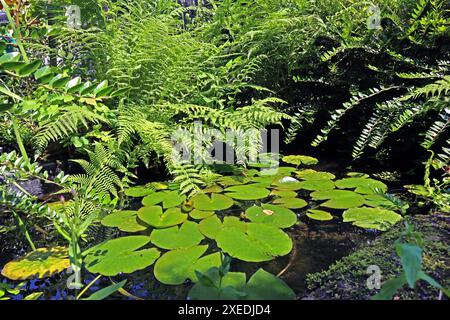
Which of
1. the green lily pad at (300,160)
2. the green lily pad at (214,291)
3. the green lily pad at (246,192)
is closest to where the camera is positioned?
the green lily pad at (214,291)

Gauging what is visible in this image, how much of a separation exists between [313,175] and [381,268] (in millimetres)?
868

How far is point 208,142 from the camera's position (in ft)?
6.04

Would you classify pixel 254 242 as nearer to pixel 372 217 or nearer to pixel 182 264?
pixel 182 264

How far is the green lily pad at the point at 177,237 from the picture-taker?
48.9 inches

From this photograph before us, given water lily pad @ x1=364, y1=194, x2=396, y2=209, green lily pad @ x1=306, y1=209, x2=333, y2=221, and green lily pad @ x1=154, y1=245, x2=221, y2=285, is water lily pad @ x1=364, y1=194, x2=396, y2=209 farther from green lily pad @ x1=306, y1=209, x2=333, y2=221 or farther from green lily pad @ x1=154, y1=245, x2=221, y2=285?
green lily pad @ x1=154, y1=245, x2=221, y2=285

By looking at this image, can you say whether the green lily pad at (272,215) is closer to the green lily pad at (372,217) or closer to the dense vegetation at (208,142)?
the dense vegetation at (208,142)

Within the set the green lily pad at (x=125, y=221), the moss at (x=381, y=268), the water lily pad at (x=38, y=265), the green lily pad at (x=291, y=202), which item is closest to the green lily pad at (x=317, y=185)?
the green lily pad at (x=291, y=202)

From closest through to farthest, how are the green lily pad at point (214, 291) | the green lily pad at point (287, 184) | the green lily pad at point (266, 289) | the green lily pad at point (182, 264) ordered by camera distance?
1. the green lily pad at point (214, 291)
2. the green lily pad at point (266, 289)
3. the green lily pad at point (182, 264)
4. the green lily pad at point (287, 184)

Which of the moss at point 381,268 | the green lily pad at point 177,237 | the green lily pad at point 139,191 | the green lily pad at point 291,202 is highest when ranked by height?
the moss at point 381,268

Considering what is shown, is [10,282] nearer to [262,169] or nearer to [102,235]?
[102,235]

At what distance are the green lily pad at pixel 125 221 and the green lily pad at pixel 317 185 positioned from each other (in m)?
0.73

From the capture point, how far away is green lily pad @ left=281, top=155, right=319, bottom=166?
202 cm

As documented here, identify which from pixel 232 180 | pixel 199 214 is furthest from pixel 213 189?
pixel 199 214
